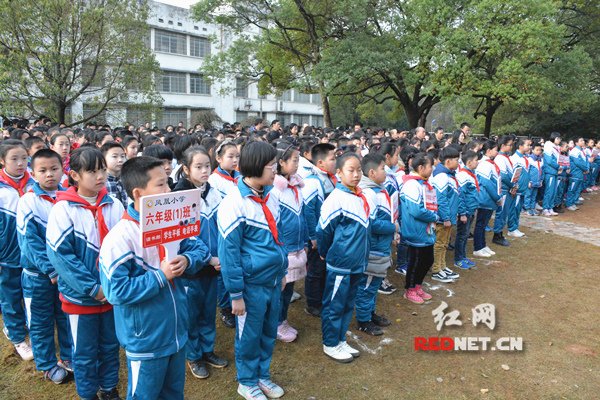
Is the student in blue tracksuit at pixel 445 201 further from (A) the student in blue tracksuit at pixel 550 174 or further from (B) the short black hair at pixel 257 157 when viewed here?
(A) the student in blue tracksuit at pixel 550 174

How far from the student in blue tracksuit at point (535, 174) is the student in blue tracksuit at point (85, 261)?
915 centimetres

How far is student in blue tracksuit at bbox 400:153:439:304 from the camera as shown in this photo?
14.8 feet

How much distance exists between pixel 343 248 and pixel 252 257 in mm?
977

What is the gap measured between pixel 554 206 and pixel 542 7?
9.00 m

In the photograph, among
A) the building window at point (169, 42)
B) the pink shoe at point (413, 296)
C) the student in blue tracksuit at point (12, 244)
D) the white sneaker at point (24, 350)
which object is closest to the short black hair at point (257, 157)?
the student in blue tracksuit at point (12, 244)

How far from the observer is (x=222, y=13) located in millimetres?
18391

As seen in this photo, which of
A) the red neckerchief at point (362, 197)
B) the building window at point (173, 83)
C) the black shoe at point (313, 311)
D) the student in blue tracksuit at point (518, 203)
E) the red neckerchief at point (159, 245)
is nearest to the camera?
the red neckerchief at point (159, 245)

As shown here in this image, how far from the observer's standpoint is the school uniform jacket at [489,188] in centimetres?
632

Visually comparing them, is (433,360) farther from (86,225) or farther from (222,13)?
(222,13)

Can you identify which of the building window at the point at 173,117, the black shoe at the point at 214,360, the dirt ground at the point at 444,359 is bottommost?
the dirt ground at the point at 444,359

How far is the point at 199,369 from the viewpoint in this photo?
3234mm

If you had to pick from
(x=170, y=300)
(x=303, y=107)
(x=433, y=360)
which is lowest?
(x=433, y=360)

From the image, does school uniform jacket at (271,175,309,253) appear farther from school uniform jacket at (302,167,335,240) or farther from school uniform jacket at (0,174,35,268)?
school uniform jacket at (0,174,35,268)

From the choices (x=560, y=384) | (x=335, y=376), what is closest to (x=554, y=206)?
(x=560, y=384)
